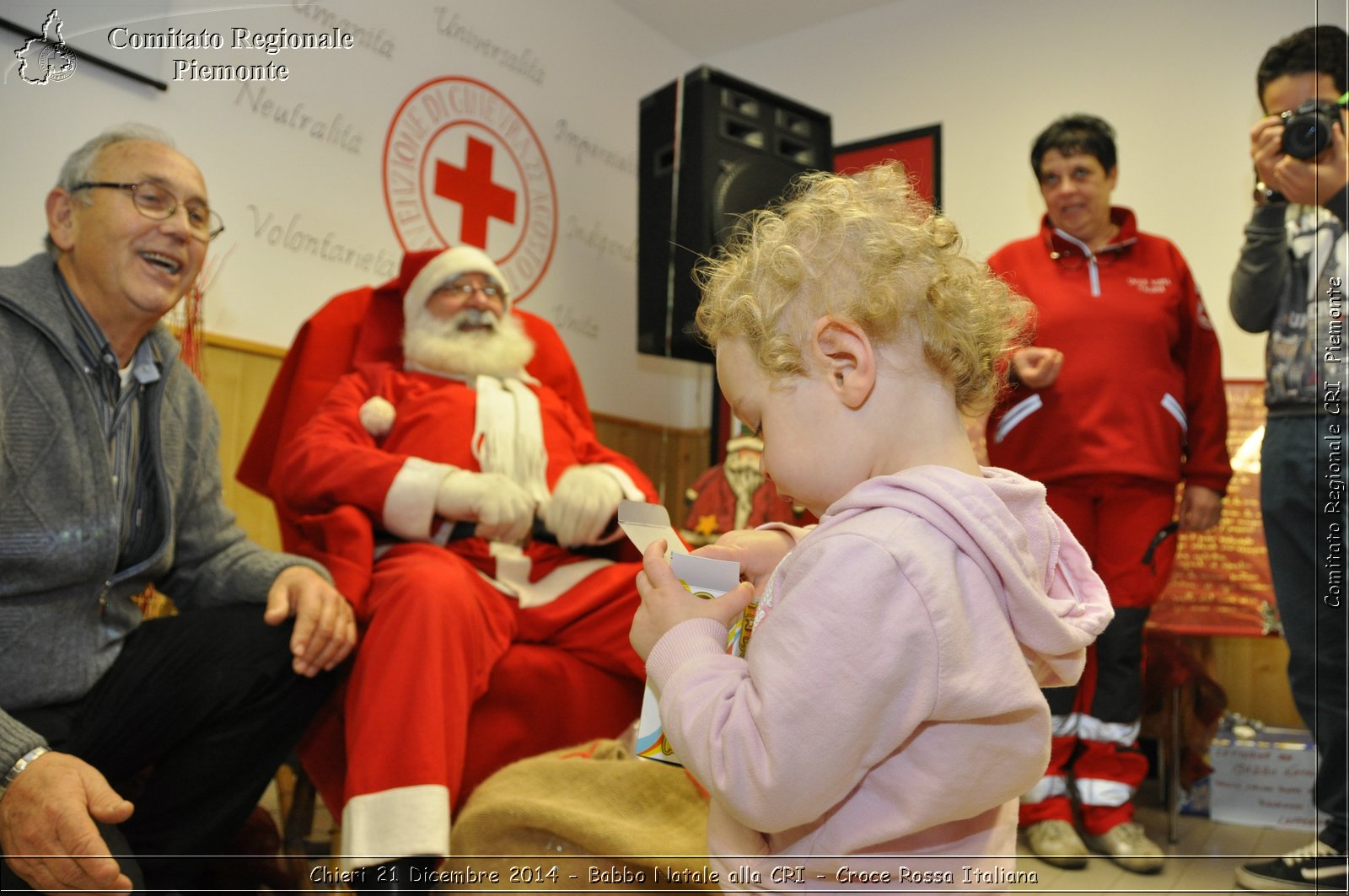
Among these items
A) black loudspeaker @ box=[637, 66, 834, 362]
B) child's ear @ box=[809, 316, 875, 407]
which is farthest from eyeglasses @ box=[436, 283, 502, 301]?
child's ear @ box=[809, 316, 875, 407]

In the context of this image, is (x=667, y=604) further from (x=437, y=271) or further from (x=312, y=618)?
Answer: (x=437, y=271)

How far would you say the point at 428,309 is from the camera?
2090 millimetres

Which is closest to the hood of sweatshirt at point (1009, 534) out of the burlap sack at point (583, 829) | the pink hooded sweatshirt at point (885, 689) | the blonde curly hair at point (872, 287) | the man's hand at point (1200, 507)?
the pink hooded sweatshirt at point (885, 689)

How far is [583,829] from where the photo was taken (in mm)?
1120

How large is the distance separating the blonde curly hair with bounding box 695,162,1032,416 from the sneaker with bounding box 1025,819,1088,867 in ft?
4.31

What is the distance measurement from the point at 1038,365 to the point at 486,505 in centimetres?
108

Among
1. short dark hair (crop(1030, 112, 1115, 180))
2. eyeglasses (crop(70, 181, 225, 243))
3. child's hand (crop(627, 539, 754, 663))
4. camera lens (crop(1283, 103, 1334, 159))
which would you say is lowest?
child's hand (crop(627, 539, 754, 663))

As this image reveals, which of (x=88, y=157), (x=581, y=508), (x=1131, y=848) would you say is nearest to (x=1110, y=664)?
(x=1131, y=848)

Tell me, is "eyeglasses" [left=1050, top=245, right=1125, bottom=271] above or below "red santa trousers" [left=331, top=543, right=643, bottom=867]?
above

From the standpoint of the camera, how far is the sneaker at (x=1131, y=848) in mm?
1710

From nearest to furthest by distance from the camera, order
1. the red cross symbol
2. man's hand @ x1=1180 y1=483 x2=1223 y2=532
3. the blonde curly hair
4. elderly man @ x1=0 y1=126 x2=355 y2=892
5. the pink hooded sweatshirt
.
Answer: the pink hooded sweatshirt
the blonde curly hair
elderly man @ x1=0 y1=126 x2=355 y2=892
man's hand @ x1=1180 y1=483 x2=1223 y2=532
the red cross symbol

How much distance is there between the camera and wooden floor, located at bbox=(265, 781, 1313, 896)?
5.13 feet

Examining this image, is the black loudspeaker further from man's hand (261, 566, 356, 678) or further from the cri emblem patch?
man's hand (261, 566, 356, 678)

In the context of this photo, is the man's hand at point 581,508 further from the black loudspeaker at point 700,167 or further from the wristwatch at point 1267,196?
the wristwatch at point 1267,196
